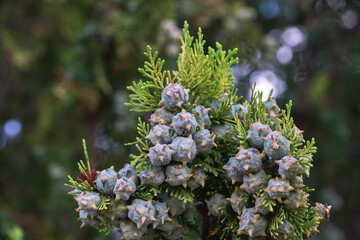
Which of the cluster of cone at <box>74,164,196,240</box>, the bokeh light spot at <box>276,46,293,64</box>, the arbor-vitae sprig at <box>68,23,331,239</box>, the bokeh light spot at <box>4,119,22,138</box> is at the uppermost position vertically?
the bokeh light spot at <box>276,46,293,64</box>

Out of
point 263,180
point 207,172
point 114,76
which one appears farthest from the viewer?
point 114,76

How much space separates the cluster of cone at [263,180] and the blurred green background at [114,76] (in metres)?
1.61

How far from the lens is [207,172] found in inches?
31.7

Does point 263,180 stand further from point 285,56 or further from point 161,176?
point 285,56

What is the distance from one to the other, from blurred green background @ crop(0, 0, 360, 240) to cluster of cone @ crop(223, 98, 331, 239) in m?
1.61

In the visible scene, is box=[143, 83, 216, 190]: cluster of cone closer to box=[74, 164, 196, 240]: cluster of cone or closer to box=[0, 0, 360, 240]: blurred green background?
box=[74, 164, 196, 240]: cluster of cone

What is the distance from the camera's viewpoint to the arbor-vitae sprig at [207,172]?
2.25 ft

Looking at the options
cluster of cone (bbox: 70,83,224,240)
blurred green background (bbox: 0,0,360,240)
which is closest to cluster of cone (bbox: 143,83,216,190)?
cluster of cone (bbox: 70,83,224,240)

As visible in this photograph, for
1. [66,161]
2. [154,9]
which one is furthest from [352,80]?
[66,161]

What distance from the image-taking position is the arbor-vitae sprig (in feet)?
2.25

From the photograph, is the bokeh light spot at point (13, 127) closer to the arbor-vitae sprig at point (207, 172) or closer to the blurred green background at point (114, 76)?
the blurred green background at point (114, 76)

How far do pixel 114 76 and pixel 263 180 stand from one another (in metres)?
1.92

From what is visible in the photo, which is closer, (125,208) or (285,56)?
(125,208)

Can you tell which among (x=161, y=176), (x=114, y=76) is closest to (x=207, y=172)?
(x=161, y=176)
